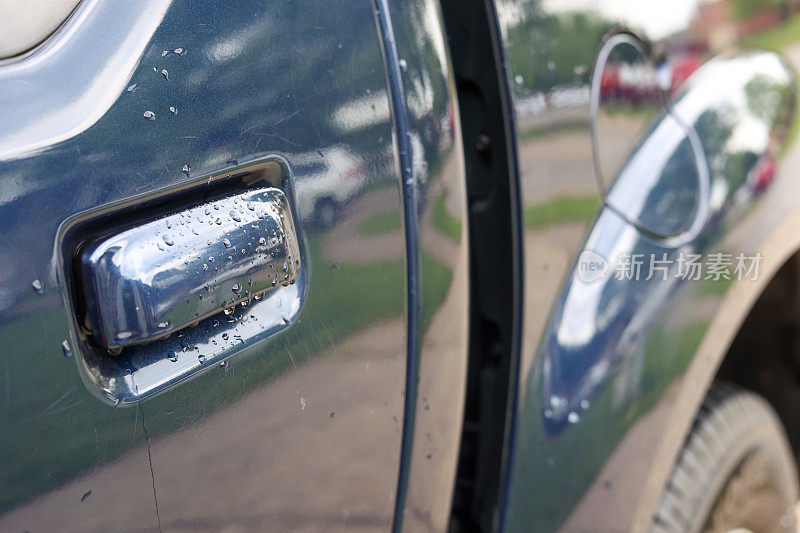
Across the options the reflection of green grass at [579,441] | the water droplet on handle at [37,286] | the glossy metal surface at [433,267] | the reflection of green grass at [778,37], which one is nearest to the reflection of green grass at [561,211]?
the glossy metal surface at [433,267]

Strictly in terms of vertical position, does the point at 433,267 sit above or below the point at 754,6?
below

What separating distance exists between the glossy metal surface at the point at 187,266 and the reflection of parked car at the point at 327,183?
29 mm

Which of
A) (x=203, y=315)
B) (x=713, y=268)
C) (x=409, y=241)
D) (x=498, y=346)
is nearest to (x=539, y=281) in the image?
(x=498, y=346)

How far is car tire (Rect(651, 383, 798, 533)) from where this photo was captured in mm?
1356

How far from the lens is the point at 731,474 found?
1.48 metres

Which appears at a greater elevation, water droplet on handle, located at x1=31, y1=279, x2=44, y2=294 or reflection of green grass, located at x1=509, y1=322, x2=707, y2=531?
water droplet on handle, located at x1=31, y1=279, x2=44, y2=294

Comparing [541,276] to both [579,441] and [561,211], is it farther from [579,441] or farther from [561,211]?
[579,441]

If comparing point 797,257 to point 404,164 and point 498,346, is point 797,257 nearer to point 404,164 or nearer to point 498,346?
point 498,346

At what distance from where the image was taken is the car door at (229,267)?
2.08 feet

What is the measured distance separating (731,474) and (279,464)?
1.03 metres

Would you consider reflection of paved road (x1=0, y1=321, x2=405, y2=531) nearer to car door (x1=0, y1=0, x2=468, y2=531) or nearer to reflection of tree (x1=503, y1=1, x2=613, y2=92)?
car door (x1=0, y1=0, x2=468, y2=531)

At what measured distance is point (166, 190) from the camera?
0.71m

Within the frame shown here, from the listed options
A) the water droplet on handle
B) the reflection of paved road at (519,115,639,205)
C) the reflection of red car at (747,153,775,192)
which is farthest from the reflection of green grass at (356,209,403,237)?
the reflection of red car at (747,153,775,192)

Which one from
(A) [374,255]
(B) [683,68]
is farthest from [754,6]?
(A) [374,255]
